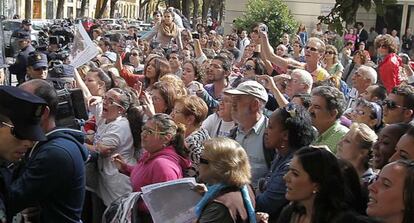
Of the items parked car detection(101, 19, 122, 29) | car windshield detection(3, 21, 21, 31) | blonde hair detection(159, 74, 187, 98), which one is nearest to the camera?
blonde hair detection(159, 74, 187, 98)

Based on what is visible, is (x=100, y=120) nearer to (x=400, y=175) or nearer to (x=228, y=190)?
(x=228, y=190)

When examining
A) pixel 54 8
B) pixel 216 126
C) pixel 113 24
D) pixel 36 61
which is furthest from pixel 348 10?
pixel 54 8

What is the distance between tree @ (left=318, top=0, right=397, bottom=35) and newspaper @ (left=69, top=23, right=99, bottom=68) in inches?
127

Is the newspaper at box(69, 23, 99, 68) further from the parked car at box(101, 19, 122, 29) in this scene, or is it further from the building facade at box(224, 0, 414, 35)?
the parked car at box(101, 19, 122, 29)

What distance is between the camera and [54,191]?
146 inches

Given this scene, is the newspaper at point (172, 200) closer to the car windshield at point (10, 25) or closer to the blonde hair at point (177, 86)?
the blonde hair at point (177, 86)

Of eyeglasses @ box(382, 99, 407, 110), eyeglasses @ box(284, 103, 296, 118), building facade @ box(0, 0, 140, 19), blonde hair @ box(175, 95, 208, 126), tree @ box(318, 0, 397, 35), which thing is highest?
tree @ box(318, 0, 397, 35)

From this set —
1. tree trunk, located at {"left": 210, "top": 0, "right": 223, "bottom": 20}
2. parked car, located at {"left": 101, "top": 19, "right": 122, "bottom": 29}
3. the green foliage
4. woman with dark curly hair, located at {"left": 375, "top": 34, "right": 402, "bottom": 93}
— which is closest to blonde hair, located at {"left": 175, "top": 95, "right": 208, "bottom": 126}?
woman with dark curly hair, located at {"left": 375, "top": 34, "right": 402, "bottom": 93}

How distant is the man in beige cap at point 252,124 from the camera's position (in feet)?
16.9

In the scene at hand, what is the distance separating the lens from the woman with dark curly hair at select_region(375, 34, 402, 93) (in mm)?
9188

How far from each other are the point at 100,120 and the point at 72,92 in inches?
43.0

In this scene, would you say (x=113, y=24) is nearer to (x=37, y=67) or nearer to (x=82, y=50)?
(x=37, y=67)

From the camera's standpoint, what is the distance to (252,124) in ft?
17.9

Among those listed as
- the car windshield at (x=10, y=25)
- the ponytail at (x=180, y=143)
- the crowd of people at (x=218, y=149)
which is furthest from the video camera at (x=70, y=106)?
the car windshield at (x=10, y=25)
